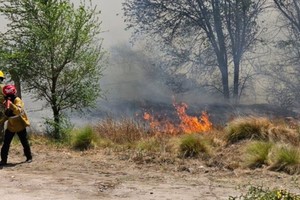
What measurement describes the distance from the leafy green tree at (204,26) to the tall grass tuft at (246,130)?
48.6ft

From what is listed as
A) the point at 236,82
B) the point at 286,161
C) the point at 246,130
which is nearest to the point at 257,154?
the point at 286,161

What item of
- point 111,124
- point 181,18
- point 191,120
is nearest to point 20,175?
point 111,124

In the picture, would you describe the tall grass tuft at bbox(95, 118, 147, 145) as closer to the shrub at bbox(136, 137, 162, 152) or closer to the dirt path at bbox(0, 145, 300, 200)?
the shrub at bbox(136, 137, 162, 152)

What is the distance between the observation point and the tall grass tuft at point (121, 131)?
9.99 meters

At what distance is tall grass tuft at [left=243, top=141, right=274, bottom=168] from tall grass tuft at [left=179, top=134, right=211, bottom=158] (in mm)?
692

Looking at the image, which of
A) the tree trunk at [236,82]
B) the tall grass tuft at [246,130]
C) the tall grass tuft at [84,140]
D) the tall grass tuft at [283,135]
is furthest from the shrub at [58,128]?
the tree trunk at [236,82]

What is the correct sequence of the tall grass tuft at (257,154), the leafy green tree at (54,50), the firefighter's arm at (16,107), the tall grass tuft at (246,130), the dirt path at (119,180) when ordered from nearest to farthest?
the dirt path at (119,180) → the tall grass tuft at (257,154) → the firefighter's arm at (16,107) → the tall grass tuft at (246,130) → the leafy green tree at (54,50)

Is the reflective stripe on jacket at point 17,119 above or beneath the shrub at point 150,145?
above

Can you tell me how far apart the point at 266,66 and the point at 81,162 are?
17.8 metres

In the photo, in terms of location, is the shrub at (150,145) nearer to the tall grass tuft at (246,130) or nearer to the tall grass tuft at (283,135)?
the tall grass tuft at (246,130)

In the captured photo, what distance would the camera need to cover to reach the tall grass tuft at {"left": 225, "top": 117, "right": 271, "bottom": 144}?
890cm

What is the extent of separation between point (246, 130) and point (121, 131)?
2670 mm

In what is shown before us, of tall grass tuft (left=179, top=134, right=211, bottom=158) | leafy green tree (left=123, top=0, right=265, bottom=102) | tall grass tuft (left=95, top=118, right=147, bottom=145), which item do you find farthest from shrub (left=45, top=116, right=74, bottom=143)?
leafy green tree (left=123, top=0, right=265, bottom=102)

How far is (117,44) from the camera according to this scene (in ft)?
82.9
